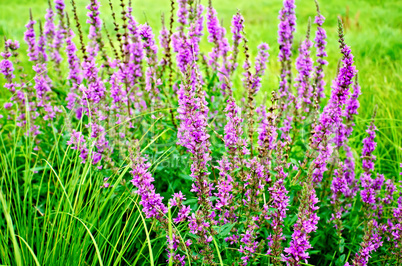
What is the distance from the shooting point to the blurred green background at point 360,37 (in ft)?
14.5

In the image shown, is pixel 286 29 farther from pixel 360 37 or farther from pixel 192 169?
pixel 360 37

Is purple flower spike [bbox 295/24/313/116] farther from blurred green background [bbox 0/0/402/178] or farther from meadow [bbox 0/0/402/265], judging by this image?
blurred green background [bbox 0/0/402/178]

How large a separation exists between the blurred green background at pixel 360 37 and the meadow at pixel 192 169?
67 millimetres

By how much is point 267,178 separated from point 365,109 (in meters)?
3.21

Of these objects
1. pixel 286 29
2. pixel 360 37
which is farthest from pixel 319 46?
pixel 360 37

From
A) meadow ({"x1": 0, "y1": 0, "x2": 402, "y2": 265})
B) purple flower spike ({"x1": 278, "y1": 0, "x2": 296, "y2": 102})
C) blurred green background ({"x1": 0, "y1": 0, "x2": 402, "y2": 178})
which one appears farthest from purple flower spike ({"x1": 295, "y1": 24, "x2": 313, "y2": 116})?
blurred green background ({"x1": 0, "y1": 0, "x2": 402, "y2": 178})

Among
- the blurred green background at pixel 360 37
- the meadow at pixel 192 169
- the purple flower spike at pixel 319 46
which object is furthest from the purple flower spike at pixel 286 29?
the blurred green background at pixel 360 37

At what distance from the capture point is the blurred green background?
14.5 feet

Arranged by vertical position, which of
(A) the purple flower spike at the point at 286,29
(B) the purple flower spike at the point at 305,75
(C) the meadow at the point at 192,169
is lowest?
(C) the meadow at the point at 192,169

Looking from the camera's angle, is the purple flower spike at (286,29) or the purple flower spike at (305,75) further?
the purple flower spike at (286,29)

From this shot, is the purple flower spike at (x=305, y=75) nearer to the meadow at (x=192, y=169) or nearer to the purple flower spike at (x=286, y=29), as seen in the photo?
the meadow at (x=192, y=169)

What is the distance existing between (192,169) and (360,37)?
7426mm

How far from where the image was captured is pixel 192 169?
1.98m

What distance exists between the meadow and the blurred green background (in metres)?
0.07
